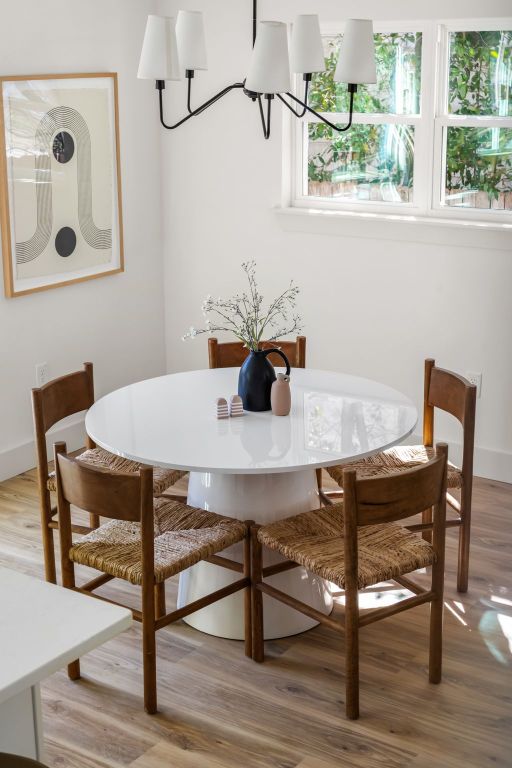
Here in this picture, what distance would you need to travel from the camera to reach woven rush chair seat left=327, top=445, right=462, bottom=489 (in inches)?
134

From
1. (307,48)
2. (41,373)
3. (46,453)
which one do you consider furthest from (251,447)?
(41,373)

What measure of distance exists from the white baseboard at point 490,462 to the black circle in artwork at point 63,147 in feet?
7.22

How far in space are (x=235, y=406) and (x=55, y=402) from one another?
2.11 feet

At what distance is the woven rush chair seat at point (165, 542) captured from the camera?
2.79 meters

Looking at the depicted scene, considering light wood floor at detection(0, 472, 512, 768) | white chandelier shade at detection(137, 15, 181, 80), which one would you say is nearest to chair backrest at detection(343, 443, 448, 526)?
light wood floor at detection(0, 472, 512, 768)

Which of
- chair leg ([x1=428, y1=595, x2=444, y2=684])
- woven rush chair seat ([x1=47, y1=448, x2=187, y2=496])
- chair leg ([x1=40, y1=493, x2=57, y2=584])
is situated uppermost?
woven rush chair seat ([x1=47, y1=448, x2=187, y2=496])

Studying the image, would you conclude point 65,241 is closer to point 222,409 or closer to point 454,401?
point 222,409

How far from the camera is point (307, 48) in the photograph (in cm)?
283

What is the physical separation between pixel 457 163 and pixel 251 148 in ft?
3.37

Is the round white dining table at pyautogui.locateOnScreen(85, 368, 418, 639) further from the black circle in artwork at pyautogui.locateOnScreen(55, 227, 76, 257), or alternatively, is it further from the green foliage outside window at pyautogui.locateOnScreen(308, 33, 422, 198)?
the green foliage outside window at pyautogui.locateOnScreen(308, 33, 422, 198)

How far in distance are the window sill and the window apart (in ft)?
0.31

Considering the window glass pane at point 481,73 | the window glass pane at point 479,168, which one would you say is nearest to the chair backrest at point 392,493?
the window glass pane at point 479,168

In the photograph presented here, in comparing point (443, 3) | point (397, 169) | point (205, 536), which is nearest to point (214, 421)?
point (205, 536)

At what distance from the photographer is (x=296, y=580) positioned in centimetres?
322
